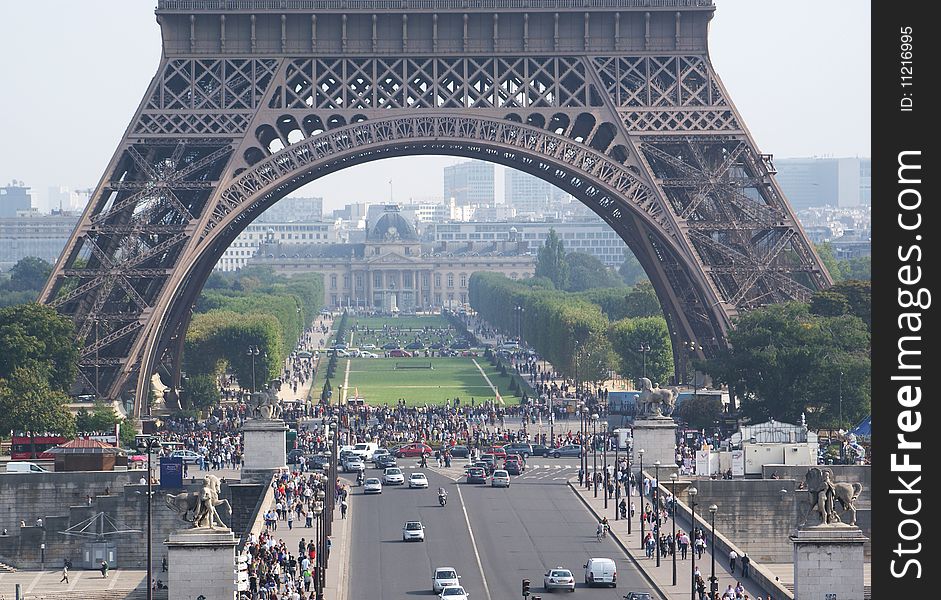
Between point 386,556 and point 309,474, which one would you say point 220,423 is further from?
point 386,556

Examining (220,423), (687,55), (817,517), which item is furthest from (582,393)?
(817,517)

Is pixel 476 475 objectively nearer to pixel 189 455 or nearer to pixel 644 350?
pixel 189 455

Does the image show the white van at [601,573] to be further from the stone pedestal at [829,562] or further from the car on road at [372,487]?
the car on road at [372,487]

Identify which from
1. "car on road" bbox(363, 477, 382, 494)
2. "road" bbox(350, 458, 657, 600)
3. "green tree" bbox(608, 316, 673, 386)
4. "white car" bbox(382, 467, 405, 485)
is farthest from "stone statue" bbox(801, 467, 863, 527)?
"green tree" bbox(608, 316, 673, 386)

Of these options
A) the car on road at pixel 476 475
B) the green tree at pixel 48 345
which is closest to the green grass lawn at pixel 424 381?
the green tree at pixel 48 345

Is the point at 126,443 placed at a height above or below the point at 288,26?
below
